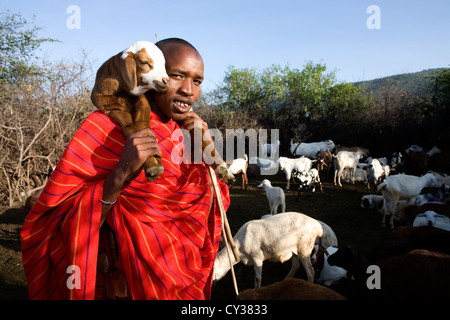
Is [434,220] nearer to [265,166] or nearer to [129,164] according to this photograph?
[129,164]

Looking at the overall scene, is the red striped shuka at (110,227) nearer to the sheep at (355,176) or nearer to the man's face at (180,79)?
the man's face at (180,79)

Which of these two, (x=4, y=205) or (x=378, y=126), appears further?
(x=378, y=126)

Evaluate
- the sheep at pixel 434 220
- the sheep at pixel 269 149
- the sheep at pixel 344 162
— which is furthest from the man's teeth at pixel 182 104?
the sheep at pixel 269 149

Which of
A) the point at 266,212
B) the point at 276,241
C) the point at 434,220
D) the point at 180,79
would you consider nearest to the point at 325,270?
the point at 276,241

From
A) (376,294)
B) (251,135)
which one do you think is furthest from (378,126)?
(376,294)

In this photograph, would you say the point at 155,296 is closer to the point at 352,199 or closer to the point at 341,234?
the point at 341,234

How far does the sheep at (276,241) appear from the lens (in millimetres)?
6098

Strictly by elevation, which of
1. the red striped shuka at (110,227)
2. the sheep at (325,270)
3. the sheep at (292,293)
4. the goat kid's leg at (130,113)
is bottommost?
the sheep at (325,270)

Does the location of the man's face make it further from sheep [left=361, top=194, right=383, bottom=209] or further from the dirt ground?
sheep [left=361, top=194, right=383, bottom=209]

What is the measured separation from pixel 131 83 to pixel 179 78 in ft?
0.89

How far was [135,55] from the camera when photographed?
6.26ft

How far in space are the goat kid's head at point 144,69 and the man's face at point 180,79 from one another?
5cm
